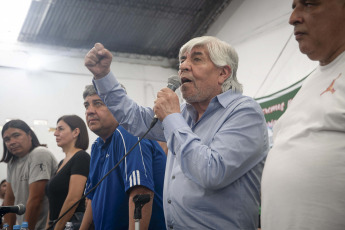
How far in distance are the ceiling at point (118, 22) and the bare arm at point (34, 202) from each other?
229 centimetres

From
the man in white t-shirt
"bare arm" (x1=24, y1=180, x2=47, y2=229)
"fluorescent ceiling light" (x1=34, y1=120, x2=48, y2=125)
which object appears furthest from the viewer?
"fluorescent ceiling light" (x1=34, y1=120, x2=48, y2=125)

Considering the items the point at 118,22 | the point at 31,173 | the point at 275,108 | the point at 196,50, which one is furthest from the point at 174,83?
the point at 118,22

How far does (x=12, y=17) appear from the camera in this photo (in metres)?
4.88

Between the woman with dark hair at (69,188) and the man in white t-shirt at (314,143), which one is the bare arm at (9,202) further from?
the man in white t-shirt at (314,143)

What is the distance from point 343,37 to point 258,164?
0.58 meters

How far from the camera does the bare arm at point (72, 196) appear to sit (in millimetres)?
2775

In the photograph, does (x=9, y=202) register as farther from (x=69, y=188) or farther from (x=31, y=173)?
(x=69, y=188)

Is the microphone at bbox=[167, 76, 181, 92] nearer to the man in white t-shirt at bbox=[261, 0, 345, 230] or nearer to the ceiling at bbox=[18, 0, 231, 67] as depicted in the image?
the man in white t-shirt at bbox=[261, 0, 345, 230]

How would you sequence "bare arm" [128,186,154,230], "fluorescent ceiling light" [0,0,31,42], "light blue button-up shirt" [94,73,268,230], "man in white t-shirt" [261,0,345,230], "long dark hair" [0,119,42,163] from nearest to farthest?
"man in white t-shirt" [261,0,345,230]
"light blue button-up shirt" [94,73,268,230]
"bare arm" [128,186,154,230]
"long dark hair" [0,119,42,163]
"fluorescent ceiling light" [0,0,31,42]

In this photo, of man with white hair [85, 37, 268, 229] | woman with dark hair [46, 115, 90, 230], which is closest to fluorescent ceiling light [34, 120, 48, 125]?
woman with dark hair [46, 115, 90, 230]

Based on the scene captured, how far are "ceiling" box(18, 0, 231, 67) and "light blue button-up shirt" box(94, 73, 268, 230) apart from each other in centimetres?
352

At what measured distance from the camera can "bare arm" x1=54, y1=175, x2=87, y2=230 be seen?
278 centimetres

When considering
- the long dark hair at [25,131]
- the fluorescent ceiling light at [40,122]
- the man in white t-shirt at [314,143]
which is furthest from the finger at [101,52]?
the fluorescent ceiling light at [40,122]

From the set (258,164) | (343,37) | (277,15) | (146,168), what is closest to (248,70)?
(277,15)
